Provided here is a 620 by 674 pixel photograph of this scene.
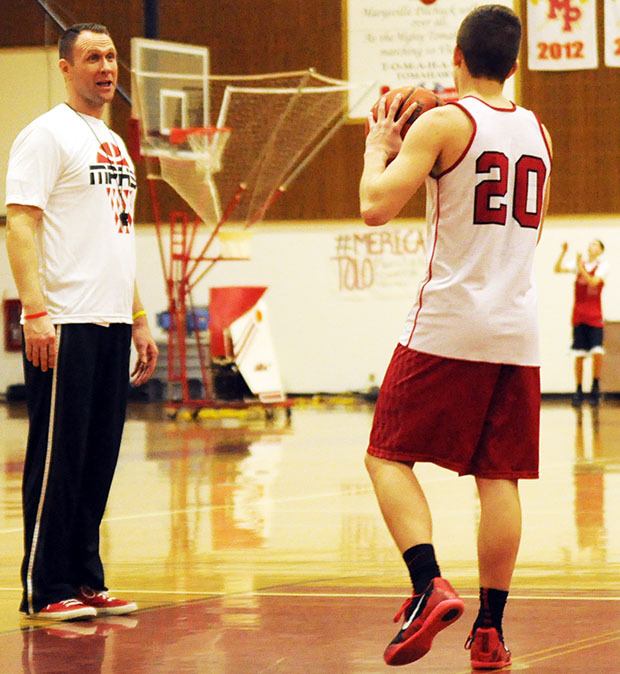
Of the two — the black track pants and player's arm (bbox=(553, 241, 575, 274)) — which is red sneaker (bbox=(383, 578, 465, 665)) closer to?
the black track pants

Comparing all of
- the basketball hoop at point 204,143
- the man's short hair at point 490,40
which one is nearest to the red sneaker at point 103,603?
the man's short hair at point 490,40

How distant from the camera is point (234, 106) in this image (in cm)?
1650

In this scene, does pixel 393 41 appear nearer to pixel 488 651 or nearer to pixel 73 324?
pixel 73 324

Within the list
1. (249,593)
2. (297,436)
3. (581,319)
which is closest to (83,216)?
(249,593)

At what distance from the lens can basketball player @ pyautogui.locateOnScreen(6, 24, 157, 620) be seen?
17.6ft

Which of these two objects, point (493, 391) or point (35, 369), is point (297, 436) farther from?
point (493, 391)

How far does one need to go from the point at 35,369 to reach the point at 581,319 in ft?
46.5

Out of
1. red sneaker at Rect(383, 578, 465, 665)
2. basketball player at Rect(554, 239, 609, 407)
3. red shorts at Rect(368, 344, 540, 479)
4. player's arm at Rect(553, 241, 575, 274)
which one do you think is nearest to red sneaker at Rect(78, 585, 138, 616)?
red shorts at Rect(368, 344, 540, 479)

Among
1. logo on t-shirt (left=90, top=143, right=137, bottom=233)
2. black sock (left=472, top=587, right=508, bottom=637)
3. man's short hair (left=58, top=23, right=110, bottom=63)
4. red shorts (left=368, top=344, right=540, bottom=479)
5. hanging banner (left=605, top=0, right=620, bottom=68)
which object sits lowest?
black sock (left=472, top=587, right=508, bottom=637)

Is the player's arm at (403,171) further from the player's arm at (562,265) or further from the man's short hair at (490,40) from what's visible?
the player's arm at (562,265)

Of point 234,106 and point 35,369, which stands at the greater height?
point 234,106

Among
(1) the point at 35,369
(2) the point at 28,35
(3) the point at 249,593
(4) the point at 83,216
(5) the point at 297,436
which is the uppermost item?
(2) the point at 28,35

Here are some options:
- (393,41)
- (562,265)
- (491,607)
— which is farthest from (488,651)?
(393,41)

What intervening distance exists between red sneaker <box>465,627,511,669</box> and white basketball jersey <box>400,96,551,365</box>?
0.76 meters
